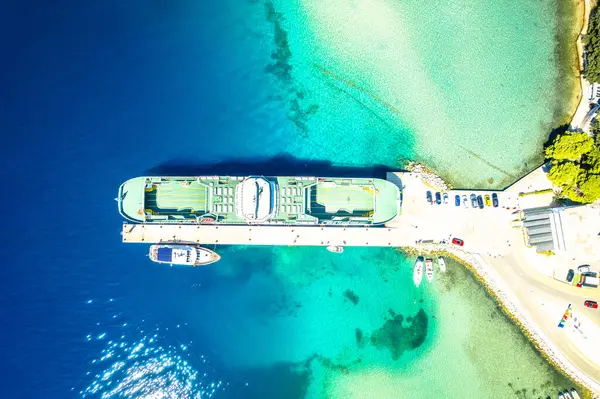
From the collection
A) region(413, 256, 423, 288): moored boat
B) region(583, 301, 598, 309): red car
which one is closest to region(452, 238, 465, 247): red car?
region(413, 256, 423, 288): moored boat

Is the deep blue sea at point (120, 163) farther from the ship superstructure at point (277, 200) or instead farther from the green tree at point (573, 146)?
the green tree at point (573, 146)

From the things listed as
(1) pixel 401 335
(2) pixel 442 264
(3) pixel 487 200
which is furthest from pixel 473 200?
(1) pixel 401 335

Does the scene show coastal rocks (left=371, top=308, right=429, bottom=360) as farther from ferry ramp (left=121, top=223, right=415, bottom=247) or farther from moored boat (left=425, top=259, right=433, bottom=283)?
ferry ramp (left=121, top=223, right=415, bottom=247)

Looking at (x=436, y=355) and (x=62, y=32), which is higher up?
(x=62, y=32)

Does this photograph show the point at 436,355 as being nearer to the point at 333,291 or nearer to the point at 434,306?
the point at 434,306

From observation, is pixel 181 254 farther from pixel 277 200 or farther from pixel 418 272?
pixel 418 272

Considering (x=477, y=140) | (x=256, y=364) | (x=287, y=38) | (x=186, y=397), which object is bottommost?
(x=186, y=397)

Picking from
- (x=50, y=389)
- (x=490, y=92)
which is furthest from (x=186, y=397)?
(x=490, y=92)
